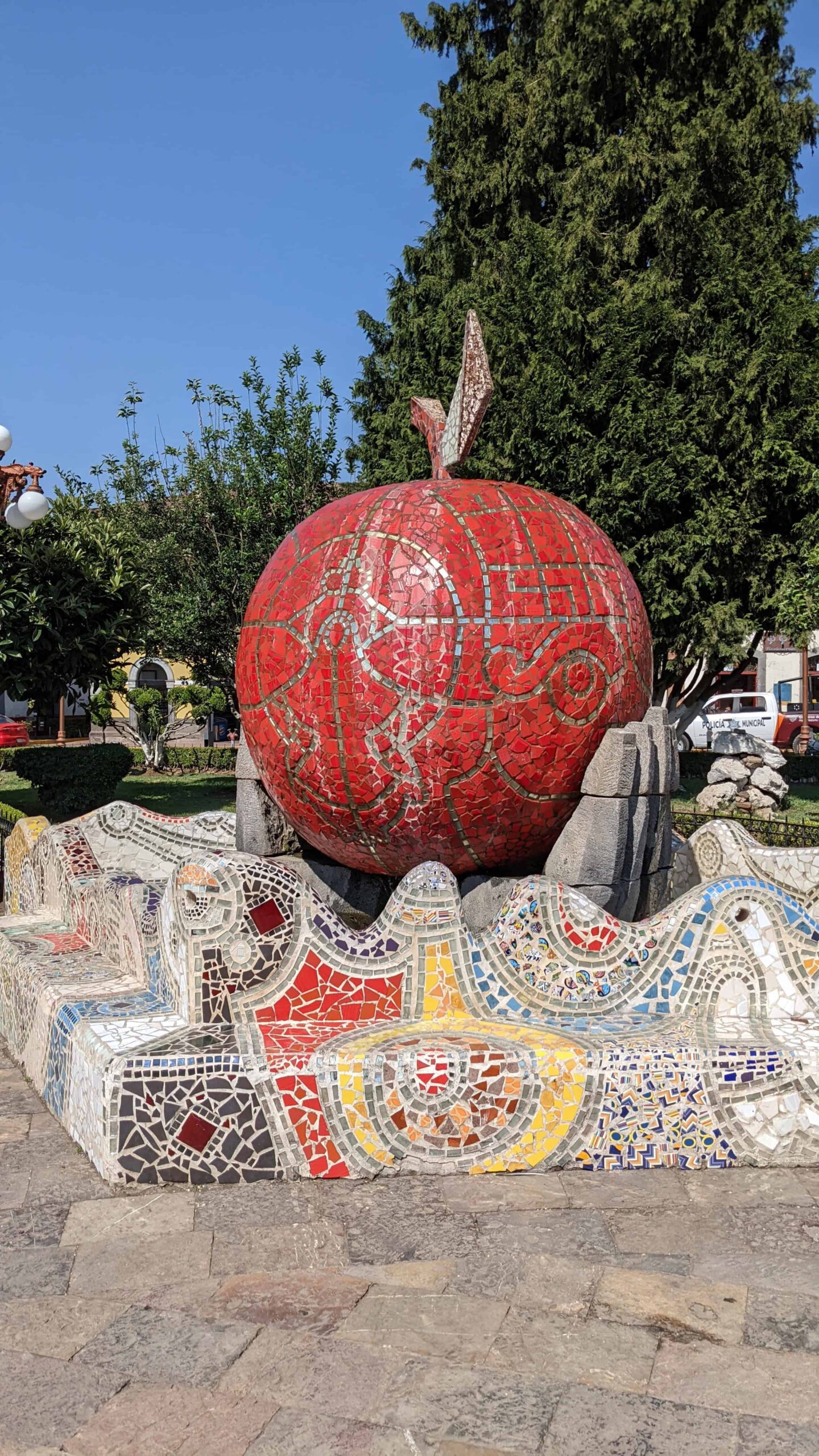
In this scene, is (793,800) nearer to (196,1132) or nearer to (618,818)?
(618,818)

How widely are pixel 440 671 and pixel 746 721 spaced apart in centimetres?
2326

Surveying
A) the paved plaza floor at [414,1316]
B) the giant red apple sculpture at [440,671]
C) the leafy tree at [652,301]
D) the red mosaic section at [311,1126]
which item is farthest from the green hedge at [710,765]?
the red mosaic section at [311,1126]

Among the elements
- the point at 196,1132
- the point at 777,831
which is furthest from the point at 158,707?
the point at 196,1132

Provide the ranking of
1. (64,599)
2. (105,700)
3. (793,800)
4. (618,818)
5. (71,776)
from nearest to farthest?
1. (618,818)
2. (64,599)
3. (71,776)
4. (793,800)
5. (105,700)

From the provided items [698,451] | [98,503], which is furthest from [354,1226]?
[98,503]

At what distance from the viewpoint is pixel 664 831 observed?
243 inches

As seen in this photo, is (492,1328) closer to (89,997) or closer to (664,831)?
(89,997)

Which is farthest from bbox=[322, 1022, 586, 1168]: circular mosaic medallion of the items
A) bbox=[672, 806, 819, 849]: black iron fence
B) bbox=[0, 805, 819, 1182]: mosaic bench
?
bbox=[672, 806, 819, 849]: black iron fence

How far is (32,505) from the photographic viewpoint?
10.2 meters

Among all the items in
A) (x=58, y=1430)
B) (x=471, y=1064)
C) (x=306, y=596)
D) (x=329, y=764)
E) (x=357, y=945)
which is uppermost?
(x=306, y=596)

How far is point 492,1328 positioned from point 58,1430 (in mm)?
1154

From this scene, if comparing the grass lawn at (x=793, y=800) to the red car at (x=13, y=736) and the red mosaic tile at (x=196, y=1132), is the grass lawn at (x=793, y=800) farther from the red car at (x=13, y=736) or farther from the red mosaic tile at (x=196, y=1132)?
the red mosaic tile at (x=196, y=1132)

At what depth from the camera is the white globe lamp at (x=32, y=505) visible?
10227 mm

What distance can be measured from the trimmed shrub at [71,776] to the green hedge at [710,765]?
11.7m
